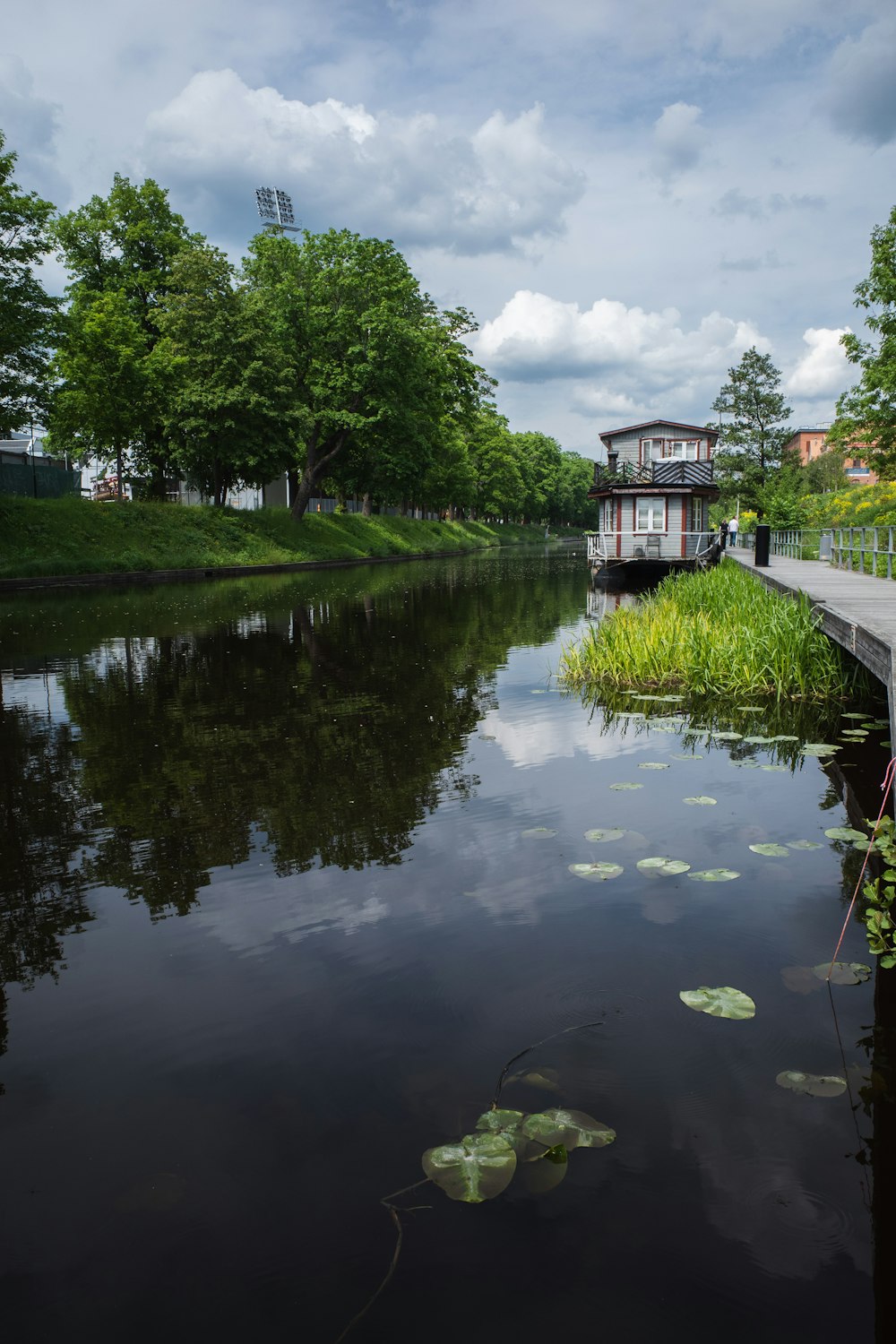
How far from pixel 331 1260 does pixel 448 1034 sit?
1198 mm

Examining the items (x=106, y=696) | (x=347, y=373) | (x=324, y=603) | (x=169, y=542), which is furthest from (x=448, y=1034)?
(x=347, y=373)

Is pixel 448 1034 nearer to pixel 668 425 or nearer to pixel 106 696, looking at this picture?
pixel 106 696

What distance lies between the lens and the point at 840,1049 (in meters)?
3.67

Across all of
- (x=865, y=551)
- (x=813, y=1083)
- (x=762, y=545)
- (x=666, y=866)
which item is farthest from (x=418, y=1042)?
(x=762, y=545)

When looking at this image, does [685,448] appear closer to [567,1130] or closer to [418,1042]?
[418,1042]

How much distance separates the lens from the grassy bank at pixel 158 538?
106ft

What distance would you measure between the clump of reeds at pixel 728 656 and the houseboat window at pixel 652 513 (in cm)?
2615

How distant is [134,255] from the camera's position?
45625mm

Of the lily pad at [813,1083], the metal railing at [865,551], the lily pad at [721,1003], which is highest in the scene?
the metal railing at [865,551]

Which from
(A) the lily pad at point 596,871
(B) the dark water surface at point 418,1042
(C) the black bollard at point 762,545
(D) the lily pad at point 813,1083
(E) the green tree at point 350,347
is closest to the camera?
(B) the dark water surface at point 418,1042

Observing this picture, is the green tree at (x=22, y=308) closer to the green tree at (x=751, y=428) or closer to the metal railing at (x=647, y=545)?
the metal railing at (x=647, y=545)

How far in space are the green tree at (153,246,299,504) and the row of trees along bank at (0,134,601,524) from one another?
0.07 metres

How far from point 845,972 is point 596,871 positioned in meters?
1.60

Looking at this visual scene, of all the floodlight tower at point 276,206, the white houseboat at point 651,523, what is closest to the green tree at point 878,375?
the white houseboat at point 651,523
